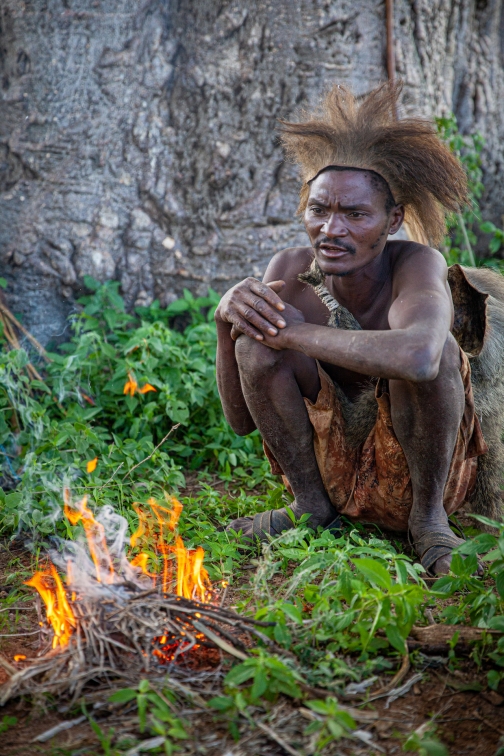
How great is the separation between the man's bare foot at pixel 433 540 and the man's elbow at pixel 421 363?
26.8 inches

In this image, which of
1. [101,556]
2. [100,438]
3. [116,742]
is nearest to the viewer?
[116,742]

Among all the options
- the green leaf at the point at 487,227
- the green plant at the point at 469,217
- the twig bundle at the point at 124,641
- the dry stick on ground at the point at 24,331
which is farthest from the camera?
the green leaf at the point at 487,227

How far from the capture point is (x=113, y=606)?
6.89ft

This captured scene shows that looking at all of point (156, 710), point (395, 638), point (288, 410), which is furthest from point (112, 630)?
point (288, 410)

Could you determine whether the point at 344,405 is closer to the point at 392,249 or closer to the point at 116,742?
the point at 392,249

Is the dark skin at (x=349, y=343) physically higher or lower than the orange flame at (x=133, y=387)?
higher

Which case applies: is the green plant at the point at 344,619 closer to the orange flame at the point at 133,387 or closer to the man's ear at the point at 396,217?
the man's ear at the point at 396,217

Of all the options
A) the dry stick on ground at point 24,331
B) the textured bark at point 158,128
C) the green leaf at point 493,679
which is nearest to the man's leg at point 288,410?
the green leaf at point 493,679

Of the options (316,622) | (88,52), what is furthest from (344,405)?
(88,52)

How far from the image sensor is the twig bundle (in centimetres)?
193

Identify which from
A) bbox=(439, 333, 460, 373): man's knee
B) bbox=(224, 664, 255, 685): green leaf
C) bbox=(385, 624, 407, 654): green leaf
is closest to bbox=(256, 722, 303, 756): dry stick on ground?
bbox=(224, 664, 255, 685): green leaf

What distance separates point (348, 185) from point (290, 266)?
505 mm

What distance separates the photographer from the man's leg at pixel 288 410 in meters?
2.88

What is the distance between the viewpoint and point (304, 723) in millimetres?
1809
